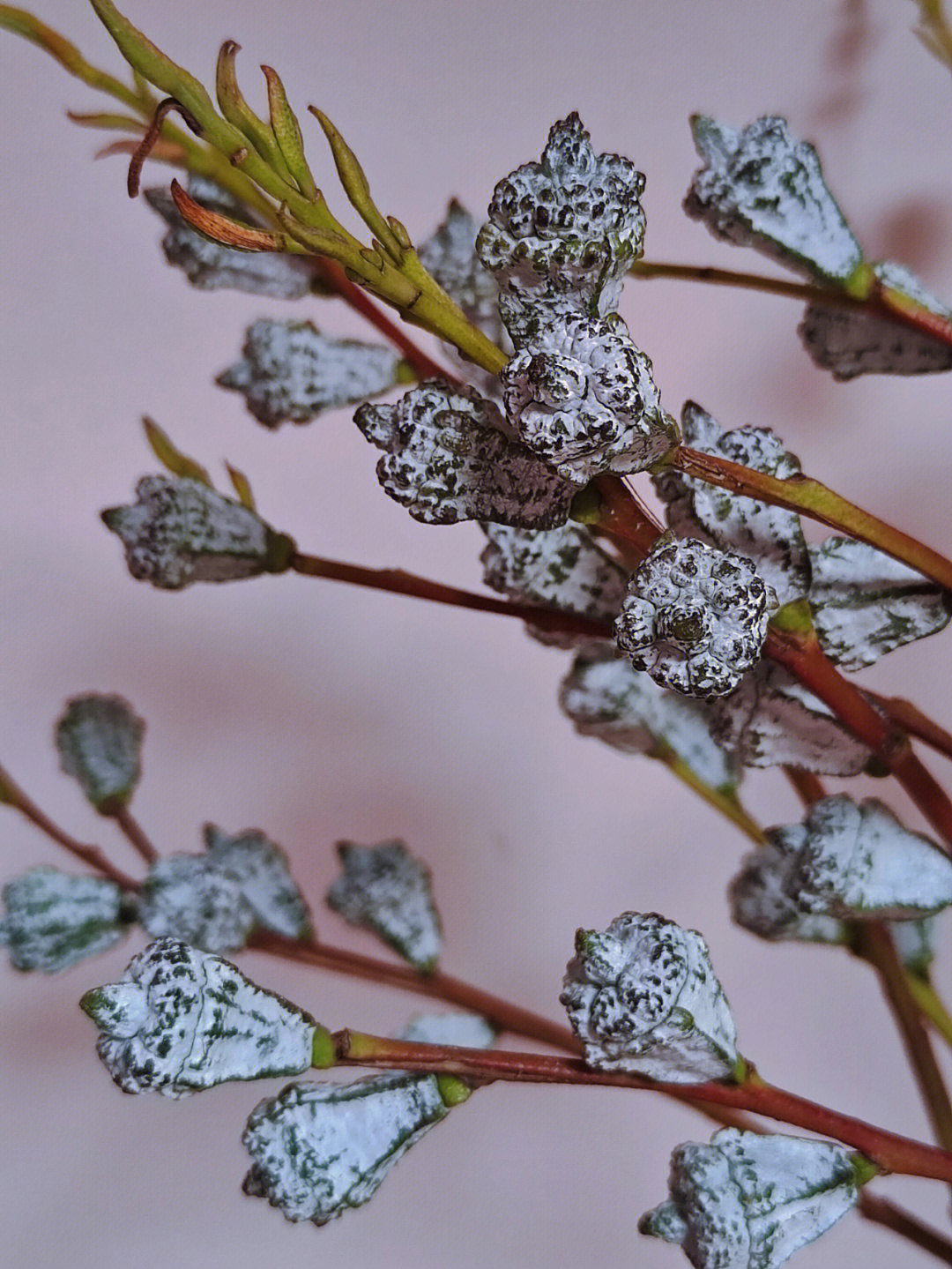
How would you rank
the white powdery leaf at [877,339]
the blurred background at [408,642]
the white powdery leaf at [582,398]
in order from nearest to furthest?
the white powdery leaf at [582,398] < the white powdery leaf at [877,339] < the blurred background at [408,642]

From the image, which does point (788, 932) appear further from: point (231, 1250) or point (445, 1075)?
point (231, 1250)

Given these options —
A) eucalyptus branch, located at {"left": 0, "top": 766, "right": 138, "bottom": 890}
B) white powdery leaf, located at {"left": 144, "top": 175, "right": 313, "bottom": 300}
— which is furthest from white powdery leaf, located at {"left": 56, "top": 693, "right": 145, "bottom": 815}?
white powdery leaf, located at {"left": 144, "top": 175, "right": 313, "bottom": 300}

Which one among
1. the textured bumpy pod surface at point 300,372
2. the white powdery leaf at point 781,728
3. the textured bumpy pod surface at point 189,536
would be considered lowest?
the white powdery leaf at point 781,728

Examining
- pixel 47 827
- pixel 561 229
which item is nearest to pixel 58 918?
pixel 47 827

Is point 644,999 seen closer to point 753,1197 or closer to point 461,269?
point 753,1197

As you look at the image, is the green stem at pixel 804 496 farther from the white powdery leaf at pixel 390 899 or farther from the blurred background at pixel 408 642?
the blurred background at pixel 408 642

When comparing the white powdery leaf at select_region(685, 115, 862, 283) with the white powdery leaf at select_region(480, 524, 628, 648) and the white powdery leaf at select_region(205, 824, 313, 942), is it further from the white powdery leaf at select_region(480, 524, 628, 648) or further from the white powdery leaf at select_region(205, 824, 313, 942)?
the white powdery leaf at select_region(205, 824, 313, 942)

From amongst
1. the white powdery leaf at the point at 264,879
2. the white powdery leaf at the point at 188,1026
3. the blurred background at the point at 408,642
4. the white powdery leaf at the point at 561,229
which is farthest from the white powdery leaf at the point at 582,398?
the blurred background at the point at 408,642
